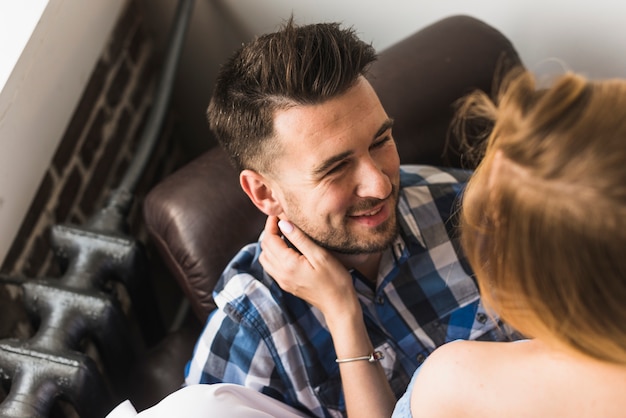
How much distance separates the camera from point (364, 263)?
1.39 meters

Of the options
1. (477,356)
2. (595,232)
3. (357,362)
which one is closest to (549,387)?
(477,356)

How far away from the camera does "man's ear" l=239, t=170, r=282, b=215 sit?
1297 millimetres

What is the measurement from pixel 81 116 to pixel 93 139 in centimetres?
9

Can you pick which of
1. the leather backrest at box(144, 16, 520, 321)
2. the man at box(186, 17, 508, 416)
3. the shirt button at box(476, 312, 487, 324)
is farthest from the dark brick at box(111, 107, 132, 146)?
the shirt button at box(476, 312, 487, 324)

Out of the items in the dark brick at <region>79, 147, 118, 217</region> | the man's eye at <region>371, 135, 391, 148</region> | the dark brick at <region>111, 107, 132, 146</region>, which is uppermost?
the man's eye at <region>371, 135, 391, 148</region>

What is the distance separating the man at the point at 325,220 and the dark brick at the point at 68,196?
51 centimetres

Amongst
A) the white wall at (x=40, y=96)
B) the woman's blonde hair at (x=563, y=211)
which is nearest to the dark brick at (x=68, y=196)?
the white wall at (x=40, y=96)

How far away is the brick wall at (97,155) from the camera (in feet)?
4.99

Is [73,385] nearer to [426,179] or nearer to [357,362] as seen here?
[357,362]

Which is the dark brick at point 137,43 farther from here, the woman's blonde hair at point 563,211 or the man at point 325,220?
the woman's blonde hair at point 563,211

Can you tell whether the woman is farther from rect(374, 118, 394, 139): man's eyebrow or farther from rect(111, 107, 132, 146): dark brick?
rect(111, 107, 132, 146): dark brick

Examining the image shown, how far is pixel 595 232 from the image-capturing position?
2.23ft

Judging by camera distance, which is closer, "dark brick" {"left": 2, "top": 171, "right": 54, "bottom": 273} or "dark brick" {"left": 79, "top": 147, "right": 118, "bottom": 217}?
"dark brick" {"left": 2, "top": 171, "right": 54, "bottom": 273}

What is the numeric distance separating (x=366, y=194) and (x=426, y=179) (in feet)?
0.96
